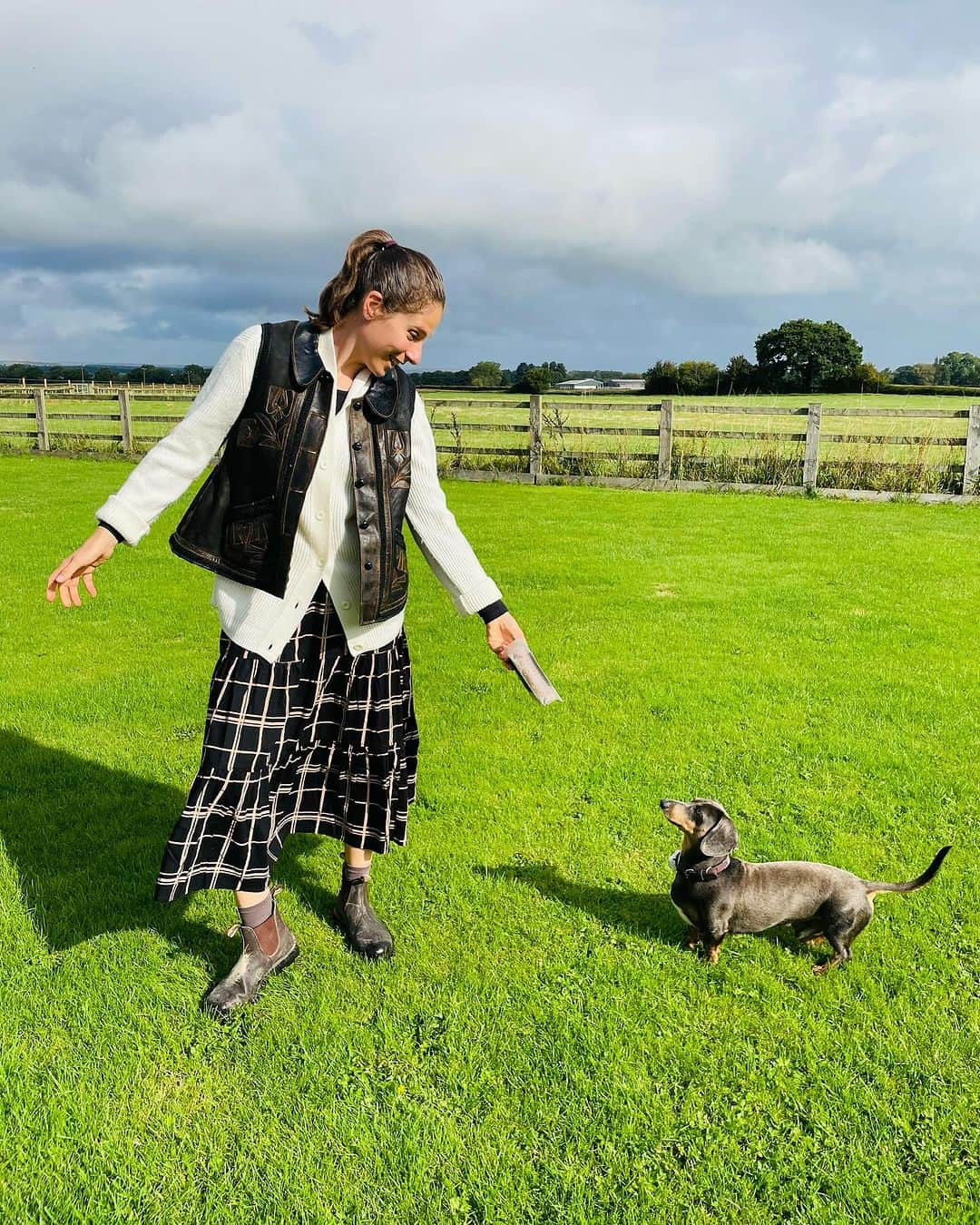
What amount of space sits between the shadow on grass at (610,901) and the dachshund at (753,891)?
0.28 m

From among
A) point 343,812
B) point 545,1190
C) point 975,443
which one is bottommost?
point 545,1190

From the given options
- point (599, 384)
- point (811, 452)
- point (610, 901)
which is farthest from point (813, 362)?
point (610, 901)

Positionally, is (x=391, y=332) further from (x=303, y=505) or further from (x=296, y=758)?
(x=296, y=758)

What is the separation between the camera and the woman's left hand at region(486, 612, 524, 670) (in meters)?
3.24

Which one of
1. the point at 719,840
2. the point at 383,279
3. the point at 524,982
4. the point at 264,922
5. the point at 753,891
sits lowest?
the point at 524,982

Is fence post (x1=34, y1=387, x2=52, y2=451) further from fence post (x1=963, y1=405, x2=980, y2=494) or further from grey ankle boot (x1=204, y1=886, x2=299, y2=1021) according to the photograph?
grey ankle boot (x1=204, y1=886, x2=299, y2=1021)

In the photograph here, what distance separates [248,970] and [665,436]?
16.5 meters

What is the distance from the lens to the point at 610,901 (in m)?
3.87

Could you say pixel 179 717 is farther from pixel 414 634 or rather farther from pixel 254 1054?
pixel 254 1054

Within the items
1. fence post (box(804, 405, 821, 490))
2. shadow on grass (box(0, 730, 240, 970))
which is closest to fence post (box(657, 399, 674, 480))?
fence post (box(804, 405, 821, 490))

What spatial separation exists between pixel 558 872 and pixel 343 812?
1127mm

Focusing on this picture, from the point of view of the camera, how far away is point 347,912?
362cm

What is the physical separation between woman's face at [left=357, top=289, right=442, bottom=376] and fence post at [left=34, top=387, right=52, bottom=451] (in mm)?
25483

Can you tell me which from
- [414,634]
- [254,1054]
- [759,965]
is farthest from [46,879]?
[414,634]
